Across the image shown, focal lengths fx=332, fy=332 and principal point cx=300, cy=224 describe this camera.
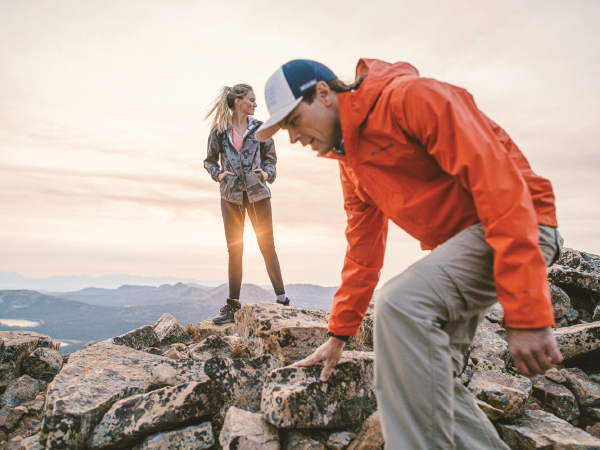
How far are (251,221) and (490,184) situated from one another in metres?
5.24

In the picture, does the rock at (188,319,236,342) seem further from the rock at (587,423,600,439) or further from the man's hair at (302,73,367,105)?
the rock at (587,423,600,439)

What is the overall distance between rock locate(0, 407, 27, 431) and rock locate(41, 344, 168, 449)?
963 mm

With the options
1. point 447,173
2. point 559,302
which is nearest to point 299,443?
point 447,173

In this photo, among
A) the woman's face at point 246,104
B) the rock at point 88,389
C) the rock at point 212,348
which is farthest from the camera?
the woman's face at point 246,104

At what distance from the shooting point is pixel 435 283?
200 cm

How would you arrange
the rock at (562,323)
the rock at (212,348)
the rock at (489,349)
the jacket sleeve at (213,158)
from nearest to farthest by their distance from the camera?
the rock at (489,349) → the rock at (212,348) → the rock at (562,323) → the jacket sleeve at (213,158)

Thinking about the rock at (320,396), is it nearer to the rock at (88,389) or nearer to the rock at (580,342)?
the rock at (88,389)

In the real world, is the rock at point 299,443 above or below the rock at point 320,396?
below

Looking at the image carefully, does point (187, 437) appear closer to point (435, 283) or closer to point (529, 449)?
point (435, 283)

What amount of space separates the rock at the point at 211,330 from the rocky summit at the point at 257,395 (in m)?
1.20

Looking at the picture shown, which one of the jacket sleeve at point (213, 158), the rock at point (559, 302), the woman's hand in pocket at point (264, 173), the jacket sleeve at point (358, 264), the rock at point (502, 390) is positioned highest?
the jacket sleeve at point (213, 158)

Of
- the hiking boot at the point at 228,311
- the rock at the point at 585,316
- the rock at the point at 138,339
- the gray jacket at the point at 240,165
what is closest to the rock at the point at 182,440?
the hiking boot at the point at 228,311

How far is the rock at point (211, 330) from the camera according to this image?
22.2ft

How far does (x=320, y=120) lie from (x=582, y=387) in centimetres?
515
